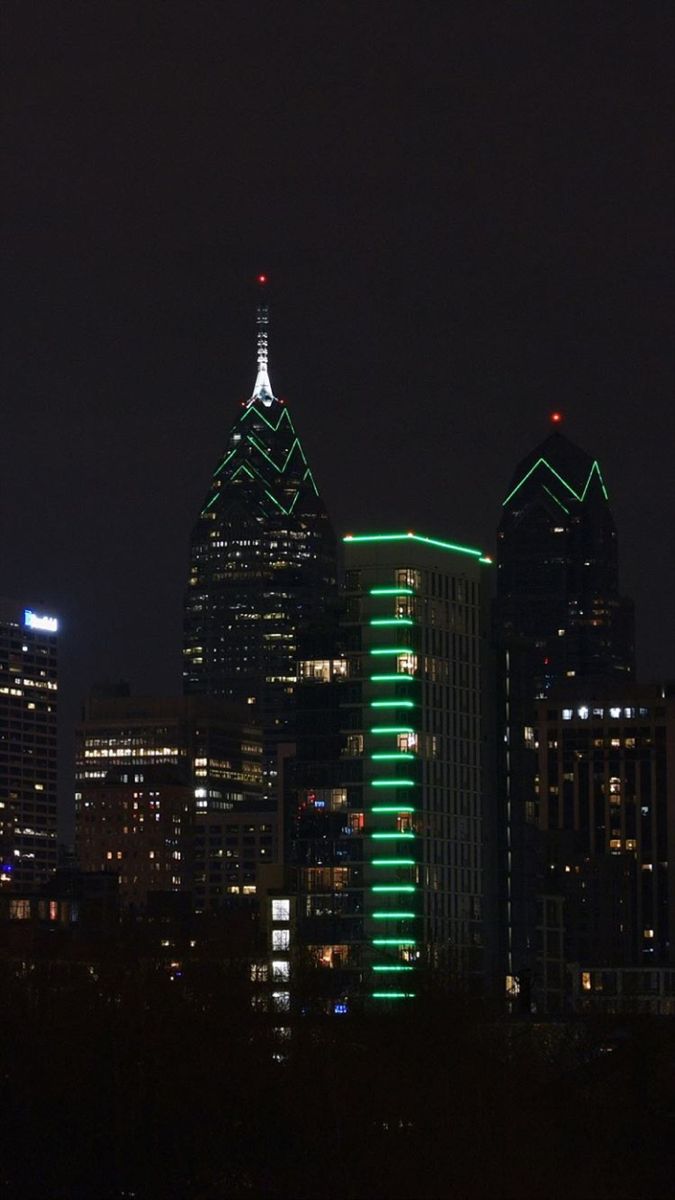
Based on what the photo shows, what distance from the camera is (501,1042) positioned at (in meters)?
138

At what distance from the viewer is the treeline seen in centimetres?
9656

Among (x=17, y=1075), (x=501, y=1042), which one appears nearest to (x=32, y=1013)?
(x=17, y=1075)

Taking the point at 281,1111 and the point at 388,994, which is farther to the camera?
the point at 388,994

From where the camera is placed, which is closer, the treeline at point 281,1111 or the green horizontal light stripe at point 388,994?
the treeline at point 281,1111

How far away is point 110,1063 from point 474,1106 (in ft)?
53.8

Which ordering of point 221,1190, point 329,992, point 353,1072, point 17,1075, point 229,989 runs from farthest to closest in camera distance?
point 329,992, point 229,989, point 353,1072, point 17,1075, point 221,1190

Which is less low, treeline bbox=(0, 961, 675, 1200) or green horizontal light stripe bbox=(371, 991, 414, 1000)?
green horizontal light stripe bbox=(371, 991, 414, 1000)

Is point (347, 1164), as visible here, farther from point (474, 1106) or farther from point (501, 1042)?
point (501, 1042)

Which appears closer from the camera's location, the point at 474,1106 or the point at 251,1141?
the point at 251,1141

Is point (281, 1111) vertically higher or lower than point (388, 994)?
lower

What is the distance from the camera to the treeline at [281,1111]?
9656 cm

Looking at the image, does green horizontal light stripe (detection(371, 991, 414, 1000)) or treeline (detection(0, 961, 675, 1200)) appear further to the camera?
green horizontal light stripe (detection(371, 991, 414, 1000))

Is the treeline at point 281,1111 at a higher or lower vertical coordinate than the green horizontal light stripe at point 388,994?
lower

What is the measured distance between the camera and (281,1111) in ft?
334
